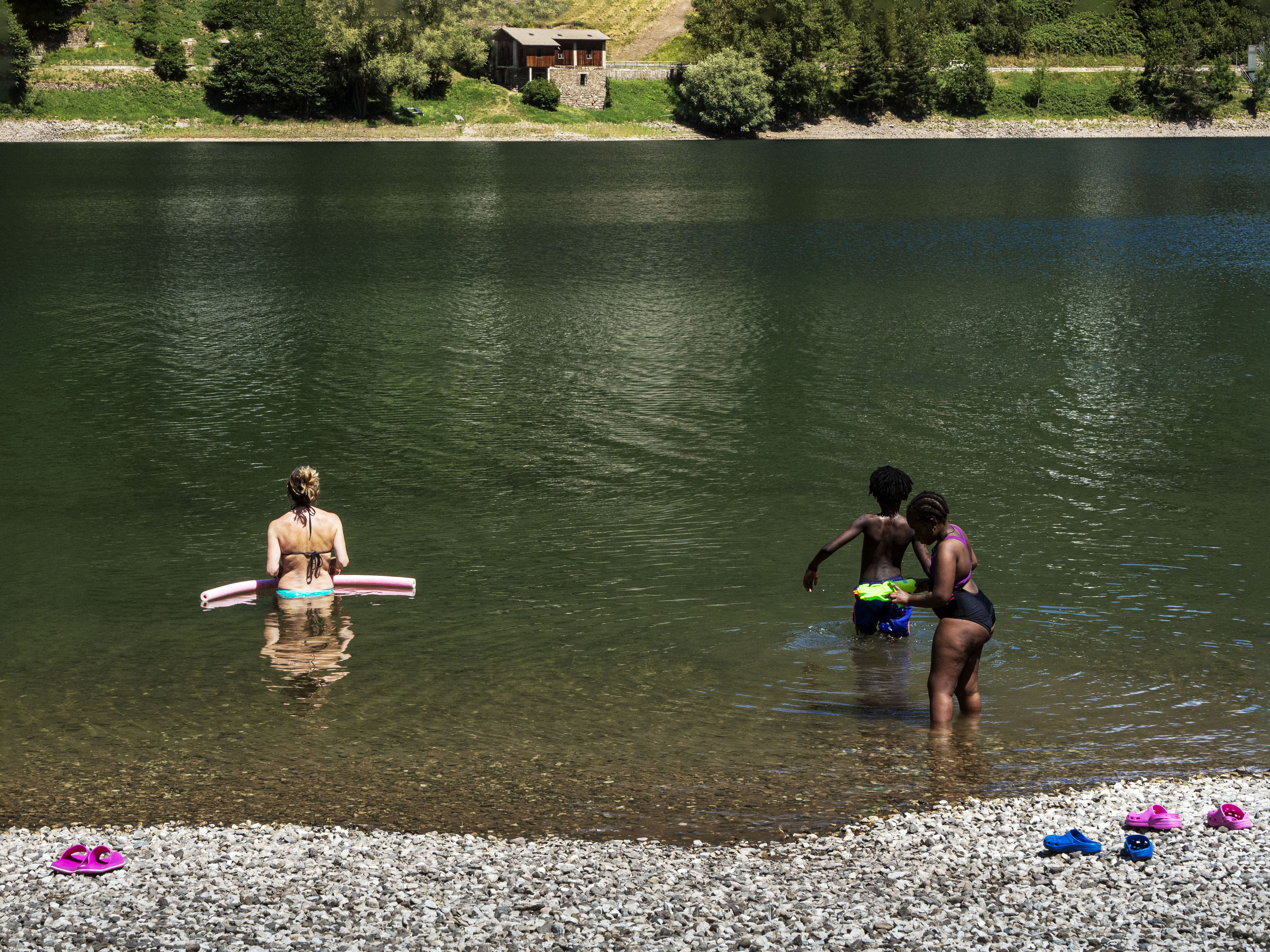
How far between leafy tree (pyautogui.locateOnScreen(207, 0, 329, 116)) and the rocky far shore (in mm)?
3416

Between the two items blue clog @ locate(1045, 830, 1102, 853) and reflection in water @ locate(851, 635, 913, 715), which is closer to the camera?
blue clog @ locate(1045, 830, 1102, 853)

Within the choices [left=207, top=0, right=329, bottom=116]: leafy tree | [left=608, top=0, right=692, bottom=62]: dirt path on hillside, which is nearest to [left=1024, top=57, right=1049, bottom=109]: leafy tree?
[left=608, top=0, right=692, bottom=62]: dirt path on hillside

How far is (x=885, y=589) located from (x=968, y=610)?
2.25ft

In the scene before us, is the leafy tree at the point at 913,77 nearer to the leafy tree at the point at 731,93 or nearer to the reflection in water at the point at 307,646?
the leafy tree at the point at 731,93

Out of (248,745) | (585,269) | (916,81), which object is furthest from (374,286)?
(916,81)

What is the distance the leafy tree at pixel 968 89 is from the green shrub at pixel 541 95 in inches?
2076

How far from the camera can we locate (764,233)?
56.1 meters

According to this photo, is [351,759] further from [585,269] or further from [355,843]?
[585,269]

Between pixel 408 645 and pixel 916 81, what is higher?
pixel 916 81

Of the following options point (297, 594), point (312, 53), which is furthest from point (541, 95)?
point (297, 594)

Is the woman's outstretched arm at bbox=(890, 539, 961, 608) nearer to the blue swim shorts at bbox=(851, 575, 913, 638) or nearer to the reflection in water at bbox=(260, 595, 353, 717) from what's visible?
the blue swim shorts at bbox=(851, 575, 913, 638)

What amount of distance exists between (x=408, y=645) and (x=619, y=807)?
454 centimetres

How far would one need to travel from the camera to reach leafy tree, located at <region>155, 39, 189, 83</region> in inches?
5246

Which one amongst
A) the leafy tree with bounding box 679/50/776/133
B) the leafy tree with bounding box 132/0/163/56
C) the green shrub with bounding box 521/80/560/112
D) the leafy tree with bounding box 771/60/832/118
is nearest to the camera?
the leafy tree with bounding box 132/0/163/56
